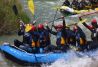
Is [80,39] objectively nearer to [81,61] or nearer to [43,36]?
[81,61]

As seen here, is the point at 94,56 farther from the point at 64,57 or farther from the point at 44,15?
the point at 44,15

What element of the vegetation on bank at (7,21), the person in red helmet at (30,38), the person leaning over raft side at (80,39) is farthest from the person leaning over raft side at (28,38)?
the vegetation on bank at (7,21)

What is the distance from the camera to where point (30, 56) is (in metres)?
13.9

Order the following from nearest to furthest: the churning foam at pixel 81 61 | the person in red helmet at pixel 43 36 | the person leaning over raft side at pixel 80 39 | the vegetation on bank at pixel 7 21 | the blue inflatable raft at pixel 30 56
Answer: the churning foam at pixel 81 61 → the blue inflatable raft at pixel 30 56 → the person leaning over raft side at pixel 80 39 → the person in red helmet at pixel 43 36 → the vegetation on bank at pixel 7 21

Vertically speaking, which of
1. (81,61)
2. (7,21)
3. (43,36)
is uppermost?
(43,36)

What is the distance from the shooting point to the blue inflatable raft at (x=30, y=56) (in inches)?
539

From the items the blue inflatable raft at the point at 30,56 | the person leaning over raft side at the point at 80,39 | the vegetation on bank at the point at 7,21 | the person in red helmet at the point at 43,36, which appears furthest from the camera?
the vegetation on bank at the point at 7,21

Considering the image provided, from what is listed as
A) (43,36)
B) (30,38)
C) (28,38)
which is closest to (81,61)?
(43,36)

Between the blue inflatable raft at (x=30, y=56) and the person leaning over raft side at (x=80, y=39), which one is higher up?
the person leaning over raft side at (x=80, y=39)

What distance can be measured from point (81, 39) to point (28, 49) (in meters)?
1.99

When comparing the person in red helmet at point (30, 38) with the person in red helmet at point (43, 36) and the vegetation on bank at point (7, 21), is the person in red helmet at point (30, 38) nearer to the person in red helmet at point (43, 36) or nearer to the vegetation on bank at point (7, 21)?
the person in red helmet at point (43, 36)

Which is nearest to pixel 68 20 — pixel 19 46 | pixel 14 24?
pixel 14 24

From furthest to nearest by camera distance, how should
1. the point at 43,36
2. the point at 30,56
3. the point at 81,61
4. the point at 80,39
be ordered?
1. the point at 43,36
2. the point at 80,39
3. the point at 30,56
4. the point at 81,61

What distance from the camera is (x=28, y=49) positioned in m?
14.4
